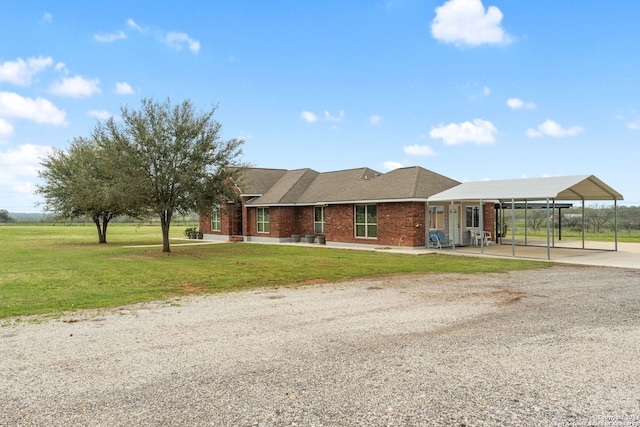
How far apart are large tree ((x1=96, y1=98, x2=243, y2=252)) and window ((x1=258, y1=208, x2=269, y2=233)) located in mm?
8797

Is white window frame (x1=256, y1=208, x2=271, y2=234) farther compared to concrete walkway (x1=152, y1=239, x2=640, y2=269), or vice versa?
white window frame (x1=256, y1=208, x2=271, y2=234)

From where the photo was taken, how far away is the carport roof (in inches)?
723

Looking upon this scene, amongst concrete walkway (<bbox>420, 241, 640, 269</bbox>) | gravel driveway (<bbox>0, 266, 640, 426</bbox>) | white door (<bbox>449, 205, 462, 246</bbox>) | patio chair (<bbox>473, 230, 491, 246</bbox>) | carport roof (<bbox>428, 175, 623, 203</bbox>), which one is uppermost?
carport roof (<bbox>428, 175, 623, 203</bbox>)

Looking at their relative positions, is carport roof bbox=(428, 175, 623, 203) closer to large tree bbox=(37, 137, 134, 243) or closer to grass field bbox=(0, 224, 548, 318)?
grass field bbox=(0, 224, 548, 318)

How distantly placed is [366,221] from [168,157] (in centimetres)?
1083

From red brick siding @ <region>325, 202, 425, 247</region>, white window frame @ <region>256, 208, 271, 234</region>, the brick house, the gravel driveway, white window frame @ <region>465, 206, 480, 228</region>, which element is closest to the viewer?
the gravel driveway

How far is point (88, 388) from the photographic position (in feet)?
15.1

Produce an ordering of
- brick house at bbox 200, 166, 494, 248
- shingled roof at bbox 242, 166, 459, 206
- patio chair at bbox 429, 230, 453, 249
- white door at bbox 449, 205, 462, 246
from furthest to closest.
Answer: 1. white door at bbox 449, 205, 462, 246
2. shingled roof at bbox 242, 166, 459, 206
3. brick house at bbox 200, 166, 494, 248
4. patio chair at bbox 429, 230, 453, 249

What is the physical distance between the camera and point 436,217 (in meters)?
23.4

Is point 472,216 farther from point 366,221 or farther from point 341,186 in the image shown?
point 341,186

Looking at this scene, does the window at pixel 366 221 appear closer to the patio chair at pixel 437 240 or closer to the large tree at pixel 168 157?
the patio chair at pixel 437 240

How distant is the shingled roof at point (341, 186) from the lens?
2327 cm

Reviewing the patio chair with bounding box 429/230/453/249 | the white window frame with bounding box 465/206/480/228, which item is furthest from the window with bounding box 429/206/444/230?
the white window frame with bounding box 465/206/480/228

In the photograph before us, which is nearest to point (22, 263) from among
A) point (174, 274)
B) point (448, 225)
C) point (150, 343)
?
point (174, 274)
